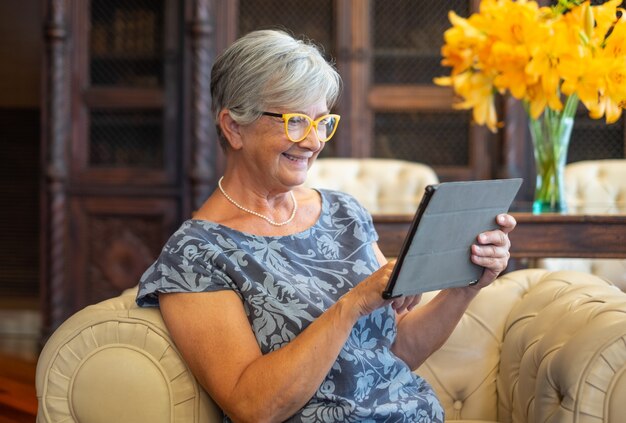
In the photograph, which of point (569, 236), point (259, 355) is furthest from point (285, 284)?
point (569, 236)

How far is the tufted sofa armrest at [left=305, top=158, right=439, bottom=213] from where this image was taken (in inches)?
133

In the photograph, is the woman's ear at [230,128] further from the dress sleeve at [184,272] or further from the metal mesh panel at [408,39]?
the metal mesh panel at [408,39]

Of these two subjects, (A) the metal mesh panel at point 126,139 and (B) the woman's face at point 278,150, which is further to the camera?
(A) the metal mesh panel at point 126,139

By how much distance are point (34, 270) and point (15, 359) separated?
118 centimetres

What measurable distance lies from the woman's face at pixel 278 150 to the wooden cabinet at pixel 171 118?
2.55 m

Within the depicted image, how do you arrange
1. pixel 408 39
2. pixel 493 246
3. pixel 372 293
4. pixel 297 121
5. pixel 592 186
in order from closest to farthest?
pixel 372 293
pixel 493 246
pixel 297 121
pixel 592 186
pixel 408 39

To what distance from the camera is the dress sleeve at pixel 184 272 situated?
1.54 meters

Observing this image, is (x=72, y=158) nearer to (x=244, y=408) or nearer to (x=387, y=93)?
(x=387, y=93)

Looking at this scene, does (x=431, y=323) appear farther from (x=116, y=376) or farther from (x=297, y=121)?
(x=116, y=376)

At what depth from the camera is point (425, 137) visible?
4.29 metres

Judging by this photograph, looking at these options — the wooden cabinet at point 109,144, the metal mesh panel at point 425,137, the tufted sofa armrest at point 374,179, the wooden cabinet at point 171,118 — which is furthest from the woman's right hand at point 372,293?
the wooden cabinet at point 109,144

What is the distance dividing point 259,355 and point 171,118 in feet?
10.0

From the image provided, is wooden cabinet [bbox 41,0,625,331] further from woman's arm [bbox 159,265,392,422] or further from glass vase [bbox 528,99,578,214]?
woman's arm [bbox 159,265,392,422]

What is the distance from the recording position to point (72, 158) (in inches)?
177
